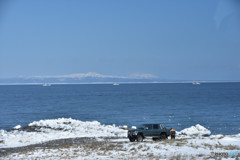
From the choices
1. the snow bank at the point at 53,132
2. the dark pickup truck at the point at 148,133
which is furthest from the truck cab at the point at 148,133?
the snow bank at the point at 53,132

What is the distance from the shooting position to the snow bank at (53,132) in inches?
1380

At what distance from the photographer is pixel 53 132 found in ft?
142

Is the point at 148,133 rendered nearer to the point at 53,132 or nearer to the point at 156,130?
the point at 156,130

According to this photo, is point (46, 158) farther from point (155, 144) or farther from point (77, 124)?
point (77, 124)

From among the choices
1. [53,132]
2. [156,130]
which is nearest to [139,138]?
[156,130]

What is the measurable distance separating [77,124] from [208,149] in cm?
3073

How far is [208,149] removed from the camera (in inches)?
866

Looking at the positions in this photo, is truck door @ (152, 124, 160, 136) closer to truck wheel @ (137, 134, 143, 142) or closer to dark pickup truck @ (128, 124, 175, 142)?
dark pickup truck @ (128, 124, 175, 142)

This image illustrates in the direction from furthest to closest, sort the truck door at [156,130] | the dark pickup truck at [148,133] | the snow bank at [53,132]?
the snow bank at [53,132]
the truck door at [156,130]
the dark pickup truck at [148,133]

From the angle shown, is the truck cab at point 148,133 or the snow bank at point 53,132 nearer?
the truck cab at point 148,133

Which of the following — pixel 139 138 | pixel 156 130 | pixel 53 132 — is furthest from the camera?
pixel 53 132

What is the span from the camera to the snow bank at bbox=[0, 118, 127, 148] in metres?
35.1

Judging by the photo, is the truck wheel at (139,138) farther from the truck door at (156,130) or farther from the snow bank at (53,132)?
the snow bank at (53,132)

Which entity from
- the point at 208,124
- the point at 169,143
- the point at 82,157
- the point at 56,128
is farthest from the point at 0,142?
the point at 208,124
